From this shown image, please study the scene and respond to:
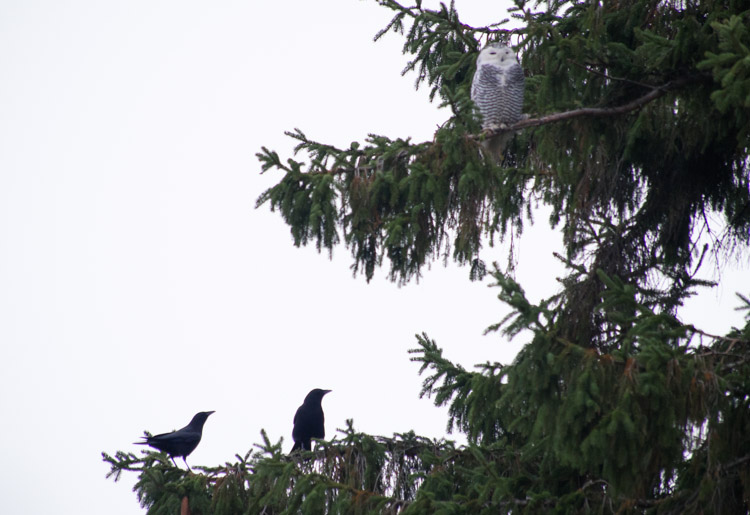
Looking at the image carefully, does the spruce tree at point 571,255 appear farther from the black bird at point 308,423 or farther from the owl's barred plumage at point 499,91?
the black bird at point 308,423

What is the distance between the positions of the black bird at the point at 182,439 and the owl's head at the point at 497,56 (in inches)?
203

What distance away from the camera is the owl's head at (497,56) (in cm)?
631

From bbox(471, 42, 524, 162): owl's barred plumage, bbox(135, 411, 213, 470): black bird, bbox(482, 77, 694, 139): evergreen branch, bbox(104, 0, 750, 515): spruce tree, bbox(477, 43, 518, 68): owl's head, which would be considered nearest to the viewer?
bbox(104, 0, 750, 515): spruce tree

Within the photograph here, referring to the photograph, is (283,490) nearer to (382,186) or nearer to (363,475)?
(363,475)

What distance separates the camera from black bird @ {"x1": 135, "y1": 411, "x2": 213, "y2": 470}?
895cm

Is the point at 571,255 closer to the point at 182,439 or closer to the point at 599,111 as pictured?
the point at 599,111

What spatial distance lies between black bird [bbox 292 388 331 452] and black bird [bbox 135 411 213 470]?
105 centimetres

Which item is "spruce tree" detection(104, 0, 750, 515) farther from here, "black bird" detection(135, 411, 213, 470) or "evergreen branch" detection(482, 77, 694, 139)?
"black bird" detection(135, 411, 213, 470)

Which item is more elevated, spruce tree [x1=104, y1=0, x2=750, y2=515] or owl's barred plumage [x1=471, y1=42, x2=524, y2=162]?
owl's barred plumage [x1=471, y1=42, x2=524, y2=162]

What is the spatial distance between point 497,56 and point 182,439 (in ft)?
17.5

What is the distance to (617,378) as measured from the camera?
3.90m

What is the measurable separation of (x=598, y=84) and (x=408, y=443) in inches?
117

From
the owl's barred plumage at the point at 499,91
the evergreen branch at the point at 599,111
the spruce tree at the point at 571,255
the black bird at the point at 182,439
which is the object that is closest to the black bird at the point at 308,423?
the black bird at the point at 182,439

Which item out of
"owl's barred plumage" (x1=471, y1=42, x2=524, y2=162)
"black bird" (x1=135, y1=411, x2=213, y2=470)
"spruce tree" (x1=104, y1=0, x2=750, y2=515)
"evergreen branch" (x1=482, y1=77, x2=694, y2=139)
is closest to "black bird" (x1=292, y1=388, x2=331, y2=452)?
"black bird" (x1=135, y1=411, x2=213, y2=470)
